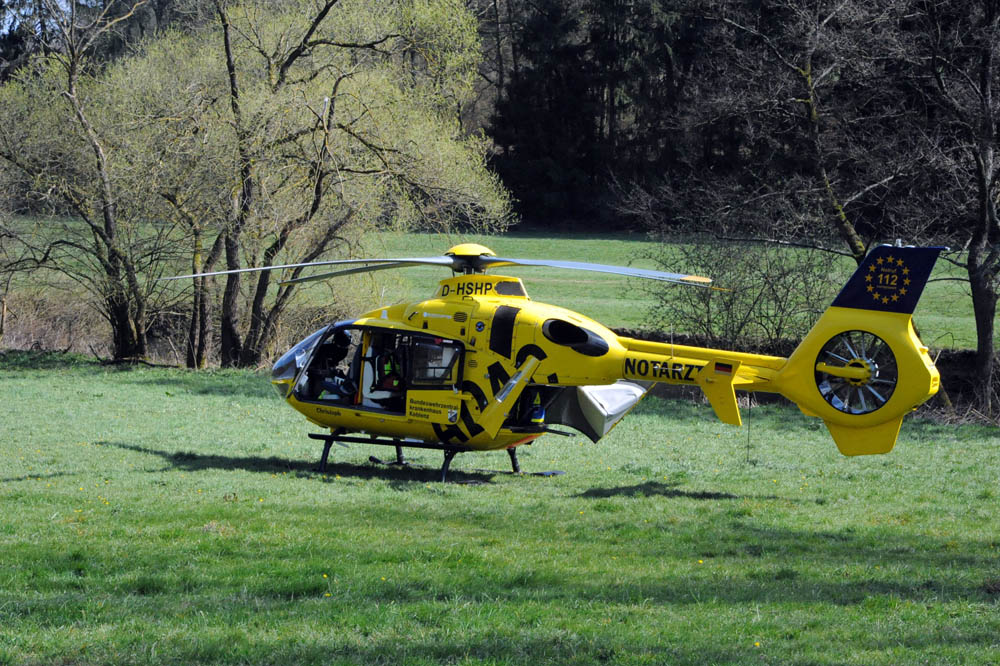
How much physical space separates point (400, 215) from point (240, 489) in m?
15.0

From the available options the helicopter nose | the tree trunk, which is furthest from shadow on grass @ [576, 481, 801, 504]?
the tree trunk

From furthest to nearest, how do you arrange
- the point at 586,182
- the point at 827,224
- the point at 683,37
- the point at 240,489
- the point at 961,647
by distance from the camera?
1. the point at 586,182
2. the point at 683,37
3. the point at 827,224
4. the point at 240,489
5. the point at 961,647

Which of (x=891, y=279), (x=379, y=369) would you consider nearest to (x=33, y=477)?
(x=379, y=369)

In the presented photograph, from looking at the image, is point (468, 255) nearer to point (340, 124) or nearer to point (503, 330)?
point (503, 330)

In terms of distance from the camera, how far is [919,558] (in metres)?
9.14

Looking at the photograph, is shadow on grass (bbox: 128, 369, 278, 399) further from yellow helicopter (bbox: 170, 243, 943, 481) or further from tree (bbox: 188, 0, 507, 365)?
yellow helicopter (bbox: 170, 243, 943, 481)

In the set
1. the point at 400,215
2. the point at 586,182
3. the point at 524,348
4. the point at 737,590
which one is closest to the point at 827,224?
the point at 400,215

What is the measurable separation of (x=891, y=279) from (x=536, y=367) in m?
4.22

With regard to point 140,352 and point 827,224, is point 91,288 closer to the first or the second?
point 140,352

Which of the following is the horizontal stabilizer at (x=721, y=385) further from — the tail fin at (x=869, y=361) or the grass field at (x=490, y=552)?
the grass field at (x=490, y=552)

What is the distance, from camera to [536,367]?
12289mm

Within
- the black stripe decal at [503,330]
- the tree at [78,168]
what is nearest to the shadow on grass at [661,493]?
the black stripe decal at [503,330]

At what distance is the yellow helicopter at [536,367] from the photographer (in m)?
10.6

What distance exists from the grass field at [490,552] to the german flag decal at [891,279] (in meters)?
2.37
